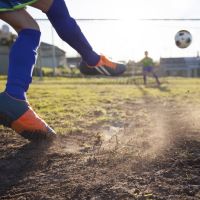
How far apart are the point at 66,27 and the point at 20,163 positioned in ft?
3.81

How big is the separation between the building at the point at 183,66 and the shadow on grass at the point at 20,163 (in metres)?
52.1

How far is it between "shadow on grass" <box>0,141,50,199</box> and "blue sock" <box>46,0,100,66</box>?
798 mm

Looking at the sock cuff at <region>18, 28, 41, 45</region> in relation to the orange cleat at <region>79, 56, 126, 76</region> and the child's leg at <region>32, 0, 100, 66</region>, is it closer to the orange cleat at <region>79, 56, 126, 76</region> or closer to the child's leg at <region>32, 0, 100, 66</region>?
the child's leg at <region>32, 0, 100, 66</region>

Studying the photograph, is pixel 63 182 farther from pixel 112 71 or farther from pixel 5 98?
pixel 112 71

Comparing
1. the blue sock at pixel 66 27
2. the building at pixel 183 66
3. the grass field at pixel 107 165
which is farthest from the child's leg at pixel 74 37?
the building at pixel 183 66

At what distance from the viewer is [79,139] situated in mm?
3527

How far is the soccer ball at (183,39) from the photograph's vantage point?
1759 centimetres

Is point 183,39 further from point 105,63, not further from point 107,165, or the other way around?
point 107,165

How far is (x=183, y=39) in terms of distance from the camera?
1786cm

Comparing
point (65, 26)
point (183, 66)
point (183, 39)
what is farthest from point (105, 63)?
point (183, 66)

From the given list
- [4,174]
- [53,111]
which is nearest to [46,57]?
[53,111]

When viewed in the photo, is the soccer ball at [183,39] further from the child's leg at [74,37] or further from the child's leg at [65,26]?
the child's leg at [65,26]

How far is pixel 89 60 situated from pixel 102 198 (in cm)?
175

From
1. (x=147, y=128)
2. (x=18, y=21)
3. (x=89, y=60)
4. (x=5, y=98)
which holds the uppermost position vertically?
(x=18, y=21)
